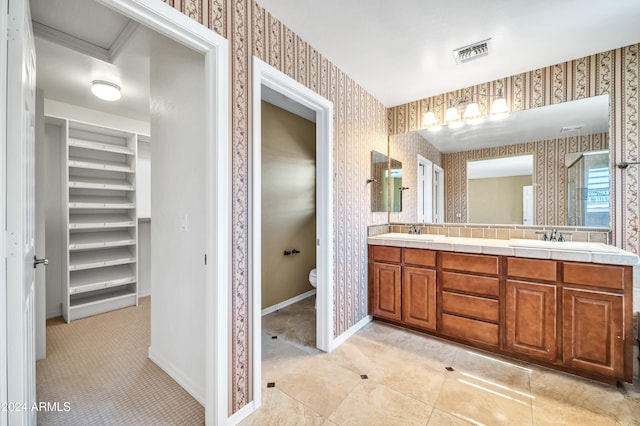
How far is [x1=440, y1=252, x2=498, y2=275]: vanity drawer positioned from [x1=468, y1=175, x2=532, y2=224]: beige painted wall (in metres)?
0.63

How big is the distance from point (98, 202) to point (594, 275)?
15.2ft

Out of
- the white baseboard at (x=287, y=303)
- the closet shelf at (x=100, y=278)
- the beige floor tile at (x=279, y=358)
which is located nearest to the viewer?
the beige floor tile at (x=279, y=358)

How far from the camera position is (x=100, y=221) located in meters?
3.17

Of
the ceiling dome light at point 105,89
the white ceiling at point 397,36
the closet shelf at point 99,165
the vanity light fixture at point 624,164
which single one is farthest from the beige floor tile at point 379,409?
the closet shelf at point 99,165

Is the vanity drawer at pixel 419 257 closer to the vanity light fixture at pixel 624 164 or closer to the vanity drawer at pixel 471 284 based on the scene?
the vanity drawer at pixel 471 284

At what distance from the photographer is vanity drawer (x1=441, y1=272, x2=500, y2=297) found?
2.14 metres

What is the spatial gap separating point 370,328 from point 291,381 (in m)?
1.08

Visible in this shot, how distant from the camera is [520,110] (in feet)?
7.94

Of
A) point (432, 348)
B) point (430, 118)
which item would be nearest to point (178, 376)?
point (432, 348)

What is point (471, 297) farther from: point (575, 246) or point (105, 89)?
point (105, 89)

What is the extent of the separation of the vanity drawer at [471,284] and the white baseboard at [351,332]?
Result: 85 centimetres

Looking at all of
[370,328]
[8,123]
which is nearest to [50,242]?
[8,123]

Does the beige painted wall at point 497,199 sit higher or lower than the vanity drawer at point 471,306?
higher

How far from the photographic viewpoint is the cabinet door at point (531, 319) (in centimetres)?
193
